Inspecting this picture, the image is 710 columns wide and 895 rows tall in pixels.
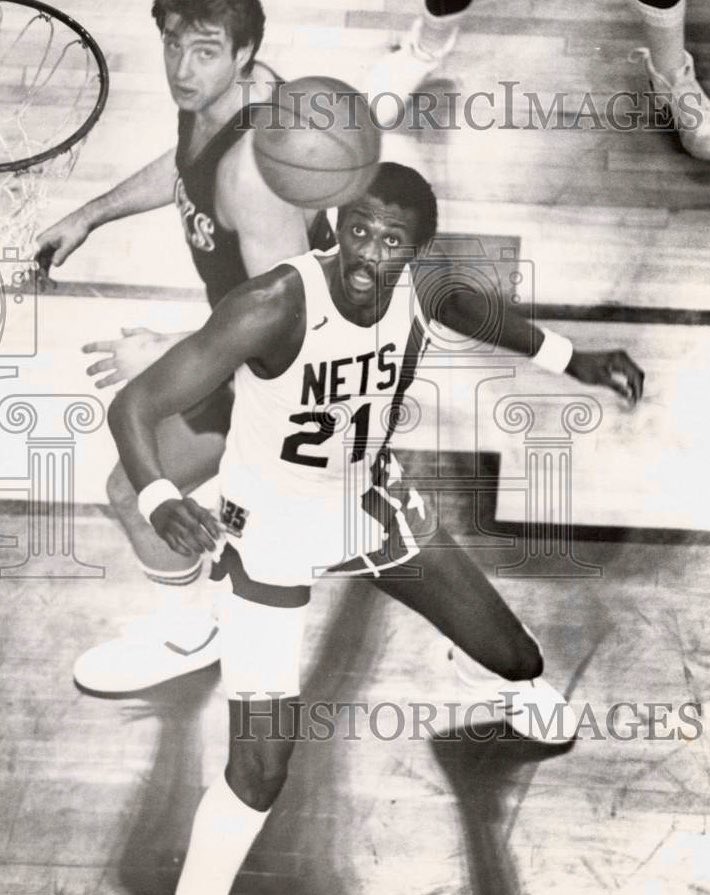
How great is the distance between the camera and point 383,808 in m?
3.17

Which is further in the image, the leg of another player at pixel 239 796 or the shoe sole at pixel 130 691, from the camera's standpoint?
the shoe sole at pixel 130 691

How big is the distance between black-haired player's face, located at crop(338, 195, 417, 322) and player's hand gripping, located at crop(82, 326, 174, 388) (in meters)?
0.56

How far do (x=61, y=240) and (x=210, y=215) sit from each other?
465 mm

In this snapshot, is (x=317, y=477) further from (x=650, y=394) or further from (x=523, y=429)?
(x=650, y=394)

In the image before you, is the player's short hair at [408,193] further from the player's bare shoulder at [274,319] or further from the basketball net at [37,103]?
the basketball net at [37,103]

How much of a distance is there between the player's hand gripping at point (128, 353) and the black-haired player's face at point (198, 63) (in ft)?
2.24

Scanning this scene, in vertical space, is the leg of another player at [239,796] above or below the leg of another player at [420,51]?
below

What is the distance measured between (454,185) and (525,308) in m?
0.42

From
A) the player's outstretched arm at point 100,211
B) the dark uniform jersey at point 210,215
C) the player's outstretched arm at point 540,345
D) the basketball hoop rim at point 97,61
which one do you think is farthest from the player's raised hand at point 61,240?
the player's outstretched arm at point 540,345

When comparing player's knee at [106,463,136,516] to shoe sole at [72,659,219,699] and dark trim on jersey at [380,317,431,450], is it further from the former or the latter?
dark trim on jersey at [380,317,431,450]

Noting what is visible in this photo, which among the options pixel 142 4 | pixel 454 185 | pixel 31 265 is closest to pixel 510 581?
pixel 454 185

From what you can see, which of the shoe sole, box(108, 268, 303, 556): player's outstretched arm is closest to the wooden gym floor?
the shoe sole

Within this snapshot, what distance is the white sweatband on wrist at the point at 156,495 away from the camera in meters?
3.09

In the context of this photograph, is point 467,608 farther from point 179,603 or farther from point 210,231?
point 210,231
